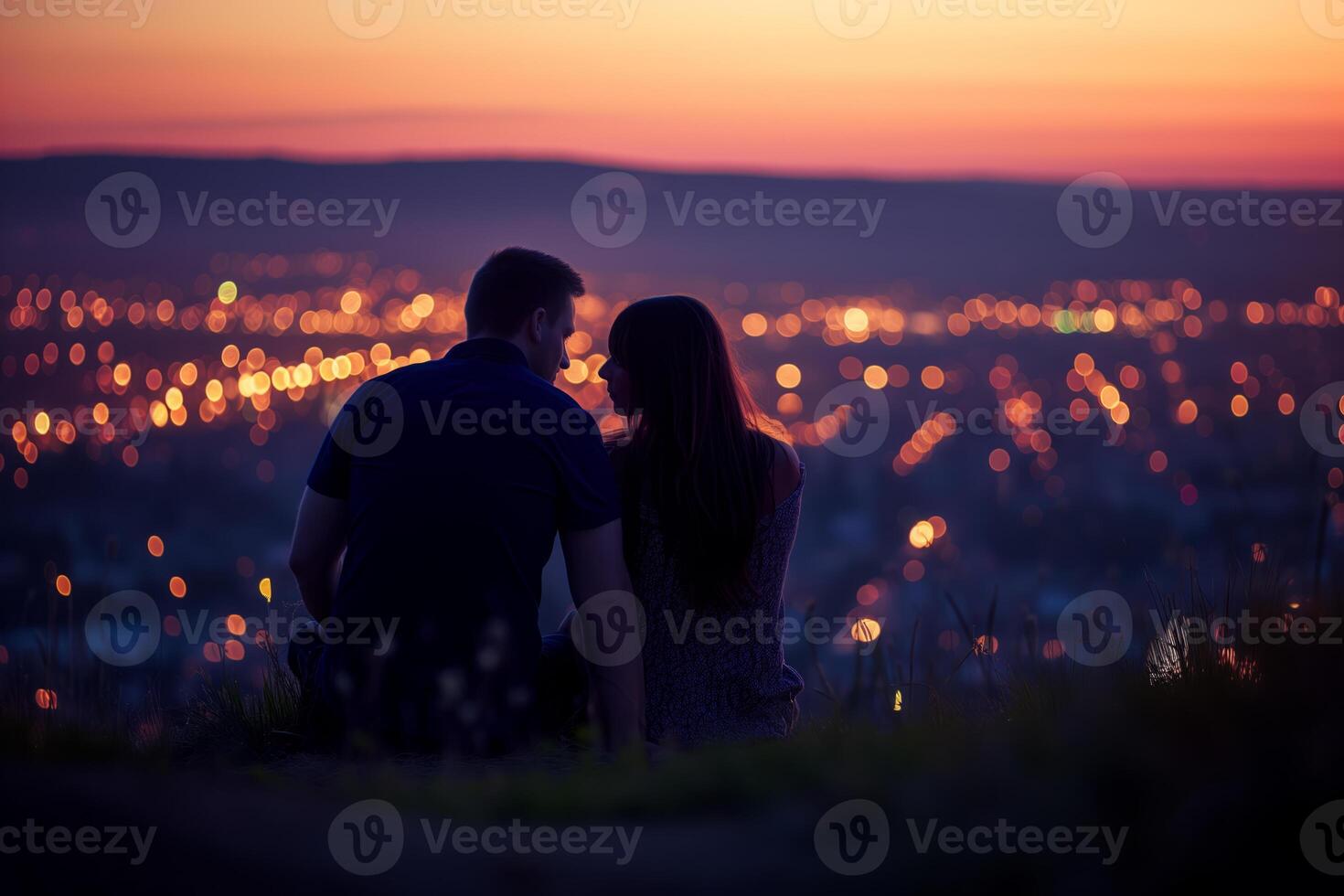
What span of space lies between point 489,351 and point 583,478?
0.47m

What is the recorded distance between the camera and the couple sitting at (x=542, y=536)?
371 centimetres

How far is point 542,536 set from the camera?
3809 millimetres

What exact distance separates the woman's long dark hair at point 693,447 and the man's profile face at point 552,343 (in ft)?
0.56

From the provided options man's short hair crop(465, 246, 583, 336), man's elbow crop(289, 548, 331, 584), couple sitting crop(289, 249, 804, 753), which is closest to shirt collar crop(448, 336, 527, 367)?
couple sitting crop(289, 249, 804, 753)

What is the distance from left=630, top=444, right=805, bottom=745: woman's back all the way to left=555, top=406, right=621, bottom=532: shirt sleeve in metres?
0.23

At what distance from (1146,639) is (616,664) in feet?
5.04

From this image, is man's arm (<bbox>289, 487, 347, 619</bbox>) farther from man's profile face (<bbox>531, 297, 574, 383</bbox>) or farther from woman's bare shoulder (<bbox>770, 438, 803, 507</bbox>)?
woman's bare shoulder (<bbox>770, 438, 803, 507</bbox>)

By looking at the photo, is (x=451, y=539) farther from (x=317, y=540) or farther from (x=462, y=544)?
(x=317, y=540)

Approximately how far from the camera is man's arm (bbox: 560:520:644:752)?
3918 millimetres

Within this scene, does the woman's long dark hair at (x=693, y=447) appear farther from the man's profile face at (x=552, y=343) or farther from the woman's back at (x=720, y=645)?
the man's profile face at (x=552, y=343)

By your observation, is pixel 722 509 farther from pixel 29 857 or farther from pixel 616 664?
pixel 29 857

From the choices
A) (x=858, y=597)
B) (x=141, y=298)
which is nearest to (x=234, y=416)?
(x=141, y=298)

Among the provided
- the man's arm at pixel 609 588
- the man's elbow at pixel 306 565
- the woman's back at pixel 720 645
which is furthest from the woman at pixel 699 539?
the man's elbow at pixel 306 565

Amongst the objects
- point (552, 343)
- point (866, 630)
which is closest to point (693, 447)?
point (552, 343)
